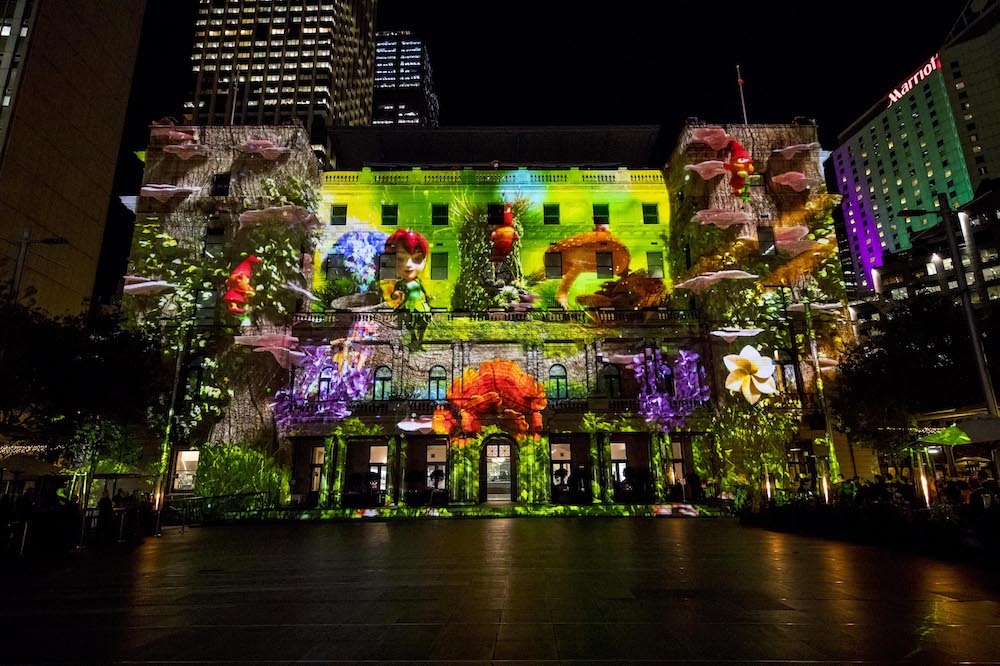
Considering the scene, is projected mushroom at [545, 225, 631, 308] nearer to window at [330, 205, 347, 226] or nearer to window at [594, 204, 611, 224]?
window at [594, 204, 611, 224]

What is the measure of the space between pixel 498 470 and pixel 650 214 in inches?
754

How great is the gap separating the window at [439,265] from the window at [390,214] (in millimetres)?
3366

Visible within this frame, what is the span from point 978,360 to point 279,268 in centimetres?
3147

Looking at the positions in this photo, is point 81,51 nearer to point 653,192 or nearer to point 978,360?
point 653,192

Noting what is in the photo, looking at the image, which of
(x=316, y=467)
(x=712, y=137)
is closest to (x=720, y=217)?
(x=712, y=137)

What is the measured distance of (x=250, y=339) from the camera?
98.9 ft

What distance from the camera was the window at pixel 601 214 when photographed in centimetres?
3622

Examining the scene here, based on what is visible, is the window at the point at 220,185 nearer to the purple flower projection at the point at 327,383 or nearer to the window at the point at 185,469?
the purple flower projection at the point at 327,383

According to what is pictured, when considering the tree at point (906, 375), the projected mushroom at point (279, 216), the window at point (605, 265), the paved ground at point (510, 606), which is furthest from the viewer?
the window at point (605, 265)

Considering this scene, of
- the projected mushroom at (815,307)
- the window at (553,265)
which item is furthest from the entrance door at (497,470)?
the projected mushroom at (815,307)

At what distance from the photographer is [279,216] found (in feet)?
107

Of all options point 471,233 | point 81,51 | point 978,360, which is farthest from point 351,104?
point 978,360

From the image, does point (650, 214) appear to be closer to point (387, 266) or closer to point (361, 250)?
point (387, 266)

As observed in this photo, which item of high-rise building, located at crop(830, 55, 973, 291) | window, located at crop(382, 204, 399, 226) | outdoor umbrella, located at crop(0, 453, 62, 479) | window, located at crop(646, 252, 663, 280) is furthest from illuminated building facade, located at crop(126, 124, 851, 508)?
high-rise building, located at crop(830, 55, 973, 291)
